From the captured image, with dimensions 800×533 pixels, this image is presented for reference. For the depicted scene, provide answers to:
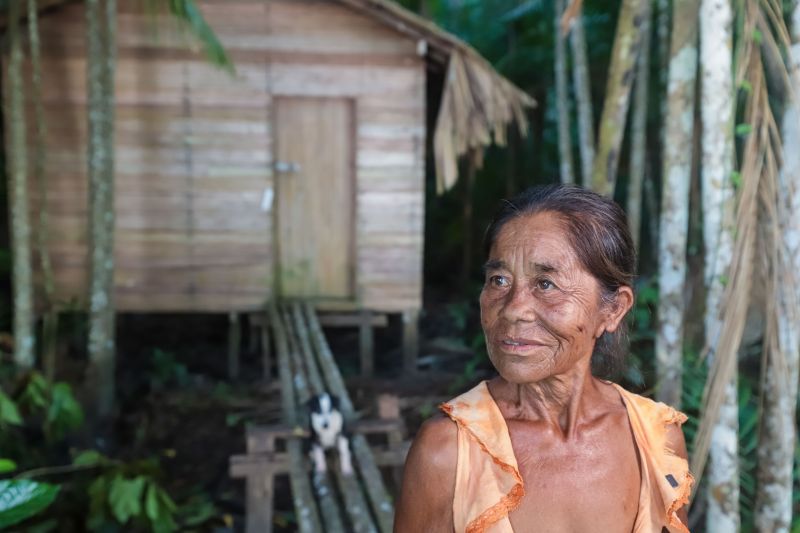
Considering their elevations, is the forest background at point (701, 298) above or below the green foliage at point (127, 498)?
above

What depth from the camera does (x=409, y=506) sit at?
146 cm

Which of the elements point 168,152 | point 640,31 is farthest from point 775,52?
point 168,152

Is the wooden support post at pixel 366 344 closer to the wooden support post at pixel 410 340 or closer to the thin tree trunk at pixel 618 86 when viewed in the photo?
the wooden support post at pixel 410 340

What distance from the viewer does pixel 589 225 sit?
5.05 feet

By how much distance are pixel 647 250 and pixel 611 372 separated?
807 cm

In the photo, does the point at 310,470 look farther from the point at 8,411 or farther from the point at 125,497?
the point at 8,411

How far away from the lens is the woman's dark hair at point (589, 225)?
1539mm

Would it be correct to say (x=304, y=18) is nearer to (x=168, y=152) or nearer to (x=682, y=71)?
(x=168, y=152)

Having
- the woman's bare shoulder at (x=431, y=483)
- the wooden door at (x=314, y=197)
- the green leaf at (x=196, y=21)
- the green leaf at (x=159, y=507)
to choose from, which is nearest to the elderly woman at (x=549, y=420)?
the woman's bare shoulder at (x=431, y=483)

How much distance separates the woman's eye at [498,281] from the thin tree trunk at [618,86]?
2.34 m

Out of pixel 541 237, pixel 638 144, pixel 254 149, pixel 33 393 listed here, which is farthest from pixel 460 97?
pixel 541 237

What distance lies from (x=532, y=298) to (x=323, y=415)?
2566 mm

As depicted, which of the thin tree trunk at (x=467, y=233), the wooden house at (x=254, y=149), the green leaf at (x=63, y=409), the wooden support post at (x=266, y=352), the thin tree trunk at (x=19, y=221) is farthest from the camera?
the thin tree trunk at (x=467, y=233)

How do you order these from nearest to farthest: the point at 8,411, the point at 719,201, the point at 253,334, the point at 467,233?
the point at 719,201
the point at 8,411
the point at 253,334
the point at 467,233
